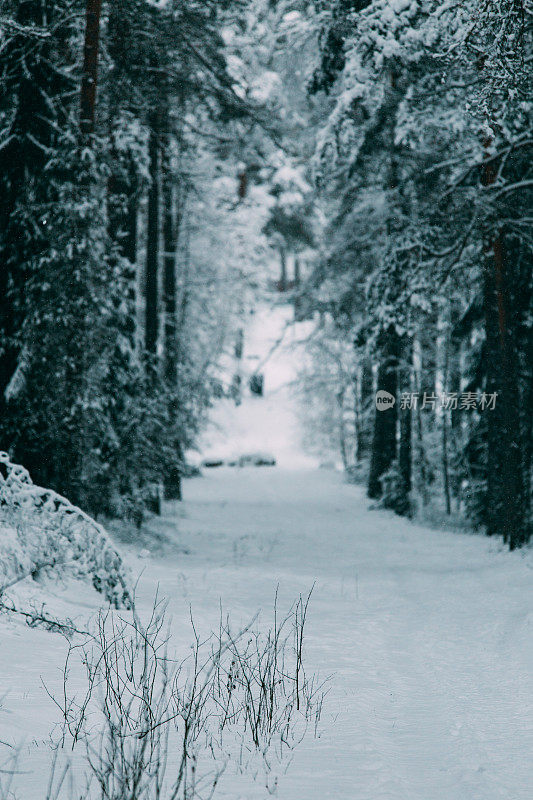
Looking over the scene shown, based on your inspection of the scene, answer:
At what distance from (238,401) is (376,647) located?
1389 centimetres

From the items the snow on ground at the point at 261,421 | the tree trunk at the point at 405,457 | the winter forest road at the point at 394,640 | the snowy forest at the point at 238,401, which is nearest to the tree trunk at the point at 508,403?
the snowy forest at the point at 238,401

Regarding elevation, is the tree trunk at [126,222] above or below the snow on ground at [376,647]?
above

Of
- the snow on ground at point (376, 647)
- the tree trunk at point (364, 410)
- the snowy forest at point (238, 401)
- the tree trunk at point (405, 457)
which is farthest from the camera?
the tree trunk at point (364, 410)

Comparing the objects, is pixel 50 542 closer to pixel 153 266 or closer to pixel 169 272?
pixel 153 266

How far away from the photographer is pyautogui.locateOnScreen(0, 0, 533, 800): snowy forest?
3611mm

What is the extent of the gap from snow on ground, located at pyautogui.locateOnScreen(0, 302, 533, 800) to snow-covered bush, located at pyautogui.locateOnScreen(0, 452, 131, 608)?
15.5 inches

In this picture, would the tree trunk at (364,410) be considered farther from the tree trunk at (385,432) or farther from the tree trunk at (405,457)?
the tree trunk at (405,457)

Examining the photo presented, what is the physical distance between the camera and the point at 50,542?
5.48 m

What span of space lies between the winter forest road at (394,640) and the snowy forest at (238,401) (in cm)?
3

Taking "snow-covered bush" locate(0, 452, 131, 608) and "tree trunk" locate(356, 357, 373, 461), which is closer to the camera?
"snow-covered bush" locate(0, 452, 131, 608)

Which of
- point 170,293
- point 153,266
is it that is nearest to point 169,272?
point 170,293

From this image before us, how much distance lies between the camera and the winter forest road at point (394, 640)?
333cm

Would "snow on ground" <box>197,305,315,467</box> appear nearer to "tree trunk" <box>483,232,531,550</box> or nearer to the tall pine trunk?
the tall pine trunk

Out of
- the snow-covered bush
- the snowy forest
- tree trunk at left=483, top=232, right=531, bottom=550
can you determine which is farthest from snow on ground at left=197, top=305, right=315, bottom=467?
the snow-covered bush
